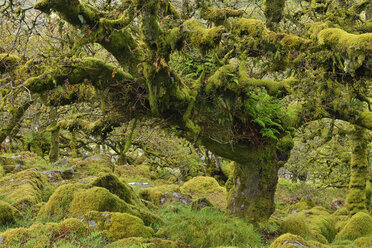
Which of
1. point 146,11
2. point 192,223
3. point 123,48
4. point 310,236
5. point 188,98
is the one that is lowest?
point 310,236

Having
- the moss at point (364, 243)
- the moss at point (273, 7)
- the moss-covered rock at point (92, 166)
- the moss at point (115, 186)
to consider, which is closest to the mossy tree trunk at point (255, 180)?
the moss at point (364, 243)

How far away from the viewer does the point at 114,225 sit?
6828 mm

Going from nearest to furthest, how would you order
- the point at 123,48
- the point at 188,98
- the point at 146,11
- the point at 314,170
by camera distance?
1. the point at 146,11
2. the point at 123,48
3. the point at 188,98
4. the point at 314,170

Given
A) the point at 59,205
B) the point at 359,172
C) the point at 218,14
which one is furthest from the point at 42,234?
the point at 359,172

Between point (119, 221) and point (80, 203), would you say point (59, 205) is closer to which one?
point (80, 203)

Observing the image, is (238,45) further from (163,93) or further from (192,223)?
(192,223)

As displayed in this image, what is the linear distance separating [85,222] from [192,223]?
2817 mm

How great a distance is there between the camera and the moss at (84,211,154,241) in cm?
666

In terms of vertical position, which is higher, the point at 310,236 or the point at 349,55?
the point at 349,55

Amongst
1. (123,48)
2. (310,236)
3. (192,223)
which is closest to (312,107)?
(310,236)

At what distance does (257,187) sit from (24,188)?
7539 millimetres

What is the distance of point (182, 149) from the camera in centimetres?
2325

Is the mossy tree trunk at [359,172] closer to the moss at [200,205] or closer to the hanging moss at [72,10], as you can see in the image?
the moss at [200,205]

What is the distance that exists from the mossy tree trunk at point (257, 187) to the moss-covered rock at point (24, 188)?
6.28 meters
